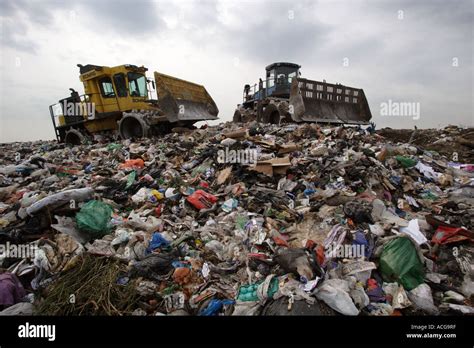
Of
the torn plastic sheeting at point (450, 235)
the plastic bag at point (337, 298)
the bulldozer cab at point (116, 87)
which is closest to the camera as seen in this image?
Answer: the plastic bag at point (337, 298)

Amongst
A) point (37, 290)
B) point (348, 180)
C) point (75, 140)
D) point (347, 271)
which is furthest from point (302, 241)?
point (75, 140)

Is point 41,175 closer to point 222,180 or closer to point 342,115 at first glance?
point 222,180

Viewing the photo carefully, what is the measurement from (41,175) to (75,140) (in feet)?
25.3

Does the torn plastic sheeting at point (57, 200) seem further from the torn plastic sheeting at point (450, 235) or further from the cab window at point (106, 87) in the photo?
the cab window at point (106, 87)

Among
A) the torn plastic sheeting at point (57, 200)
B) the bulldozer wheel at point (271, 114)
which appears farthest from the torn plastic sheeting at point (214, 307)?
the bulldozer wheel at point (271, 114)

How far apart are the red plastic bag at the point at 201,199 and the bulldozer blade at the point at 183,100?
5470 mm

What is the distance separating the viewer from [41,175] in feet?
19.9

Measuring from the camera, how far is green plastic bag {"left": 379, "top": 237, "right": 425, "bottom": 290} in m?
2.48

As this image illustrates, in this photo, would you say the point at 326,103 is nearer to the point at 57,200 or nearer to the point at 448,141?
the point at 448,141

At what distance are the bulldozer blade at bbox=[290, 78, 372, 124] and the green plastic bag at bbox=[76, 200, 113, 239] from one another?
7.04 m

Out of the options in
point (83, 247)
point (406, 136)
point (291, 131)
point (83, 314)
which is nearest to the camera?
point (83, 314)

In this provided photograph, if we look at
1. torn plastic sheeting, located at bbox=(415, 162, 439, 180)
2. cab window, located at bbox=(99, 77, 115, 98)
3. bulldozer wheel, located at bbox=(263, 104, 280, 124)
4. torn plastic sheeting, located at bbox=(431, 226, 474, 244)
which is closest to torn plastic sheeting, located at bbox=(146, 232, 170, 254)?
torn plastic sheeting, located at bbox=(431, 226, 474, 244)

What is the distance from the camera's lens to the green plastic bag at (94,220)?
3227mm

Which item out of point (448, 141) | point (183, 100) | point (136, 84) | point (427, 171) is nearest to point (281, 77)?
point (183, 100)
